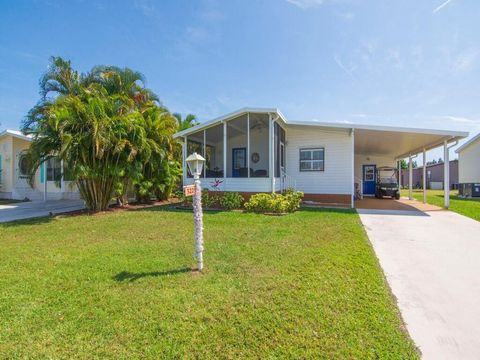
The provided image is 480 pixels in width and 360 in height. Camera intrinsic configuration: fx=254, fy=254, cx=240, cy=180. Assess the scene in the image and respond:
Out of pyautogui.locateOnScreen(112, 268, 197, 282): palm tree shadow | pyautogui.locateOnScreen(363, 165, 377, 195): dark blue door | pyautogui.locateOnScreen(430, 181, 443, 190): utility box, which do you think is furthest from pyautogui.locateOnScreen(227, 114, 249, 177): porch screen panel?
pyautogui.locateOnScreen(430, 181, 443, 190): utility box

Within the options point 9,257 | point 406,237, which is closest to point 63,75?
point 9,257

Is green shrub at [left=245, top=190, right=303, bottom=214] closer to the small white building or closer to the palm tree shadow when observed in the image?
the palm tree shadow

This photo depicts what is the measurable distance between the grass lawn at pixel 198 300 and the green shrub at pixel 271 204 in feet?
11.0

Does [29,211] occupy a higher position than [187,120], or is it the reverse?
[187,120]

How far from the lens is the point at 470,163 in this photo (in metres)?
20.2

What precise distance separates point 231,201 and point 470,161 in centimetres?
2152

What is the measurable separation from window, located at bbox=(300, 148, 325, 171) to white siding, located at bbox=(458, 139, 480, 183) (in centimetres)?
1529

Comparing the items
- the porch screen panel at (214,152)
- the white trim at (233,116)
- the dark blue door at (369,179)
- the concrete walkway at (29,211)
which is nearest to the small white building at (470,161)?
the dark blue door at (369,179)

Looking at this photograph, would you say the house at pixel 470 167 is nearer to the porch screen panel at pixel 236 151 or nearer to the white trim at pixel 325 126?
the white trim at pixel 325 126

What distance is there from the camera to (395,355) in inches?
84.3

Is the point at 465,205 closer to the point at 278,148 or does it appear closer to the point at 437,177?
the point at 278,148

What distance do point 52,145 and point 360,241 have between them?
32.1ft

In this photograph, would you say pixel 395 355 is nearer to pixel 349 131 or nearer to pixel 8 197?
pixel 349 131

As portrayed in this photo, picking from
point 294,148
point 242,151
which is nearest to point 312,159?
point 294,148
